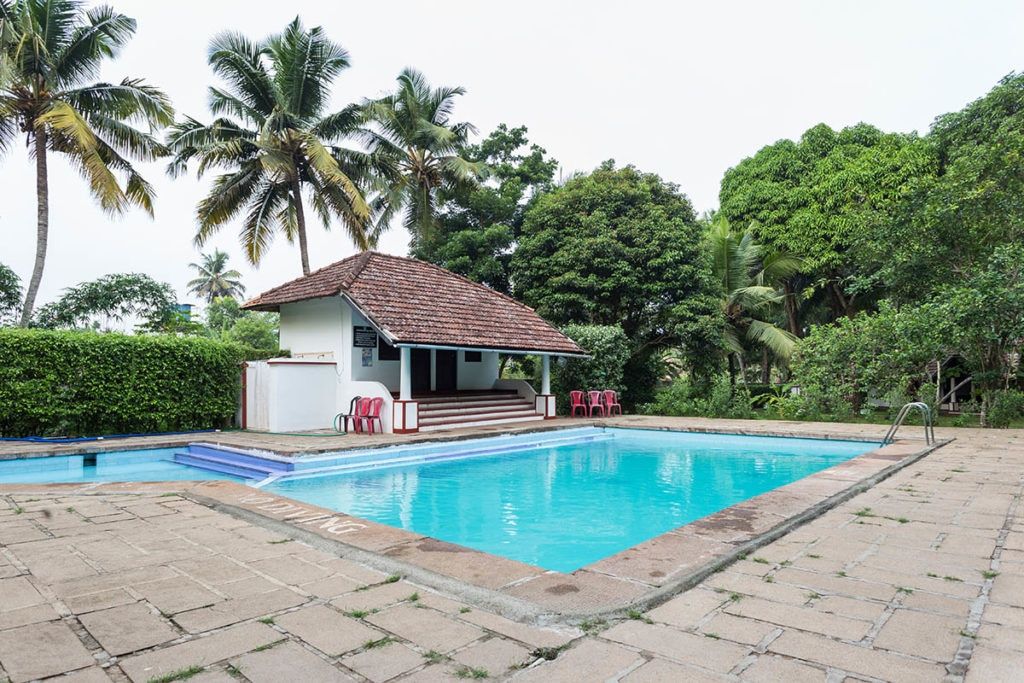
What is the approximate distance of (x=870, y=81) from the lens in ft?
54.0

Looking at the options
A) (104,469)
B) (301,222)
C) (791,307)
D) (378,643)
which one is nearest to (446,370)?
(301,222)

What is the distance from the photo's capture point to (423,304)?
14586 millimetres

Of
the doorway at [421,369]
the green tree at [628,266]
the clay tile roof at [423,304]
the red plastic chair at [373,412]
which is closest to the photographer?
the red plastic chair at [373,412]

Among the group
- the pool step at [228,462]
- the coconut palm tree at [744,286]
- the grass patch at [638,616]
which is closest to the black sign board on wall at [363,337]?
the pool step at [228,462]

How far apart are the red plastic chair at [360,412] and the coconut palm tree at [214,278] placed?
152 ft

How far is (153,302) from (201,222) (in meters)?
7.76

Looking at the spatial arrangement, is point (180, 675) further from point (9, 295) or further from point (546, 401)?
point (9, 295)

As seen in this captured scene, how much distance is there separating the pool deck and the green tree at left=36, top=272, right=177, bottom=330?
20563 mm

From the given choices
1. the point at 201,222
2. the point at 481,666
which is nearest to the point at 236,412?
the point at 201,222

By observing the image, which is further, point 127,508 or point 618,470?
point 618,470

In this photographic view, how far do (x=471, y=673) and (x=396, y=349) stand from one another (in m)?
12.8

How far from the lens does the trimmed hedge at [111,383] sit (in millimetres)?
10586

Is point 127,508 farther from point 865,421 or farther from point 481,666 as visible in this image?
point 865,421

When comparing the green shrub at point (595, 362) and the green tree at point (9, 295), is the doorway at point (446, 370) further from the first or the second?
the green tree at point (9, 295)
